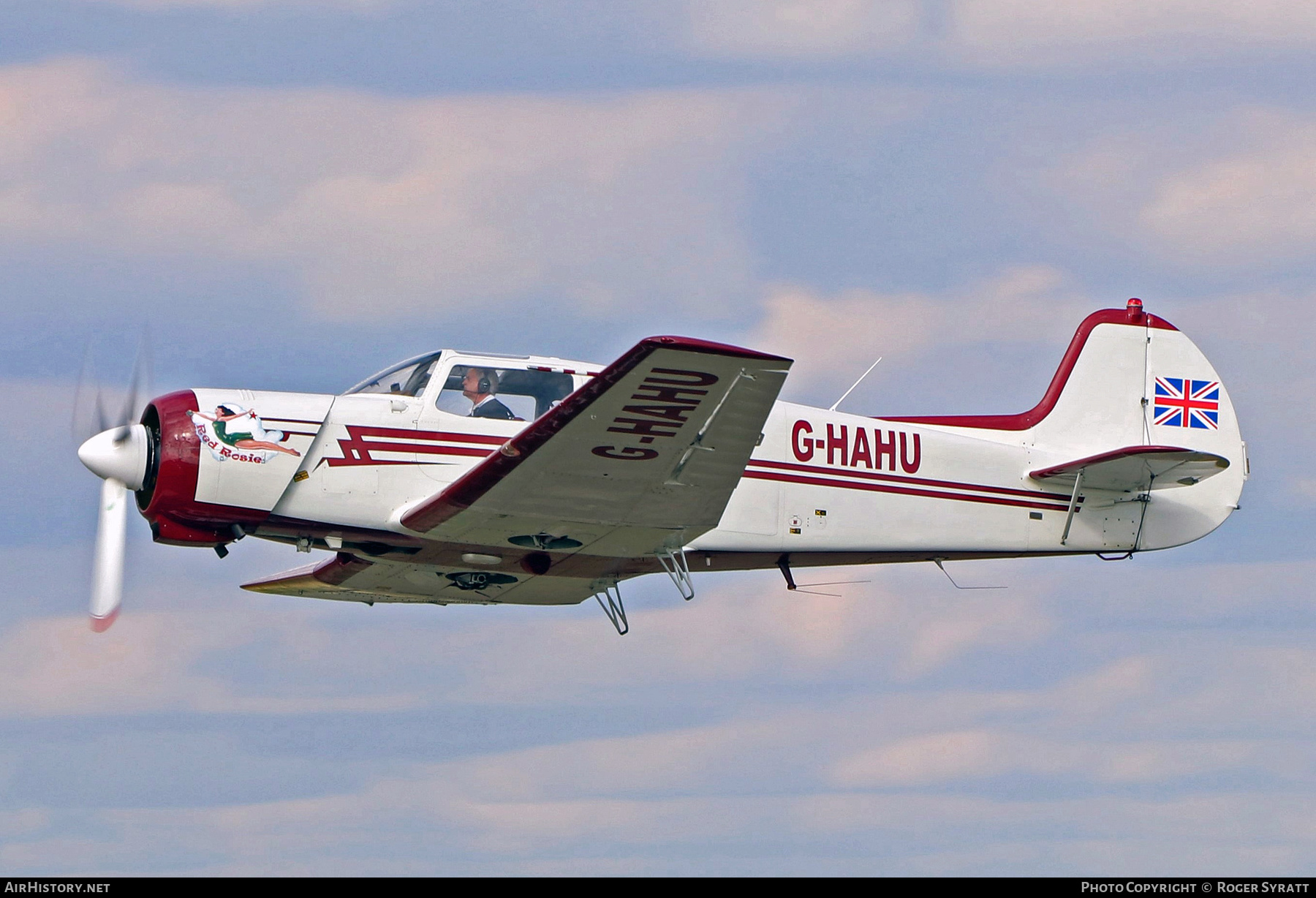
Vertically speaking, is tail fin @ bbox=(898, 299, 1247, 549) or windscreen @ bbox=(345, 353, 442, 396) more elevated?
tail fin @ bbox=(898, 299, 1247, 549)

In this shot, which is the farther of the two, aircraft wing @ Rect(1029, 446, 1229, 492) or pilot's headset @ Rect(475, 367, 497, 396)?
aircraft wing @ Rect(1029, 446, 1229, 492)

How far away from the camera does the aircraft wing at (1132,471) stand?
1870 centimetres

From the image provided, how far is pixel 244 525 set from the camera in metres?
16.8

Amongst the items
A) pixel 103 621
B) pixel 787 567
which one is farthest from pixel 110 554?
pixel 787 567

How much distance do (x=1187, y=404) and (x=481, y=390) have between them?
8.76m

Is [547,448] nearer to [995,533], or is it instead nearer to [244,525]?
[244,525]

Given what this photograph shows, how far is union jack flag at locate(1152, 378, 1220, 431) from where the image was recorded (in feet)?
68.3

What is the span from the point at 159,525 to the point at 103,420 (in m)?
1.23

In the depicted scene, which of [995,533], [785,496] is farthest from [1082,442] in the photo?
[785,496]

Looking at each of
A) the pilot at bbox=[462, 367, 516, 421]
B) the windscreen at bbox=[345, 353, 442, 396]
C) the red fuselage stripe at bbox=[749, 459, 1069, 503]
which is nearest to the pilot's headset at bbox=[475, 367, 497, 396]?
the pilot at bbox=[462, 367, 516, 421]

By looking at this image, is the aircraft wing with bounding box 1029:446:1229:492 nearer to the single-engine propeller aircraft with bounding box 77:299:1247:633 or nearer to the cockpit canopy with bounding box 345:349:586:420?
the single-engine propeller aircraft with bounding box 77:299:1247:633

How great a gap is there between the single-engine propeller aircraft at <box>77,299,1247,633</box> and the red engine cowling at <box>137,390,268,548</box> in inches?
0.8

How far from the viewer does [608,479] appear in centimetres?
1594

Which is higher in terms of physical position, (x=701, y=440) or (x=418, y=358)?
(x=418, y=358)
